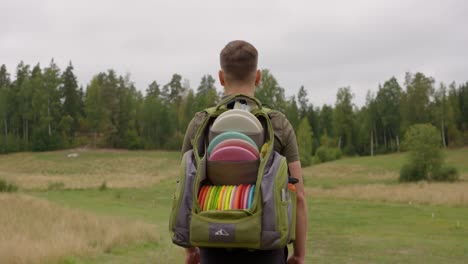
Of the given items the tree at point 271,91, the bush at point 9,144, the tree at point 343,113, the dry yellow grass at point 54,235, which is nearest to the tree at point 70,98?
the bush at point 9,144

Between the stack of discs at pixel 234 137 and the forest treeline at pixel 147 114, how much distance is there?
70246mm

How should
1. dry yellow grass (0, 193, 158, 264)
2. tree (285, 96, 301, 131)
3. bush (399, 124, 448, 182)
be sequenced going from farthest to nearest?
tree (285, 96, 301, 131)
bush (399, 124, 448, 182)
dry yellow grass (0, 193, 158, 264)

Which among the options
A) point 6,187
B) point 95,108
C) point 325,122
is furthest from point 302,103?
point 6,187

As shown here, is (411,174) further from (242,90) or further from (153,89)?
(153,89)

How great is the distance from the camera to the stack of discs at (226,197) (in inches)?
94.5

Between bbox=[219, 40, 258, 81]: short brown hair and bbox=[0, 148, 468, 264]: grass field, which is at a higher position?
bbox=[219, 40, 258, 81]: short brown hair

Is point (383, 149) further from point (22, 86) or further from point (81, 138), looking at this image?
point (22, 86)

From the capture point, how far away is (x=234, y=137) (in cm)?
250

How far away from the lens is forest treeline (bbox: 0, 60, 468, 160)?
3140 inches

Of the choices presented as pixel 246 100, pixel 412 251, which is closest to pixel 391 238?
pixel 412 251

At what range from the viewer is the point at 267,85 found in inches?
2822

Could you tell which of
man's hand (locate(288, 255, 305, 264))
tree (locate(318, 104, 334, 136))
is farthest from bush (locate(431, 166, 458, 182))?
tree (locate(318, 104, 334, 136))

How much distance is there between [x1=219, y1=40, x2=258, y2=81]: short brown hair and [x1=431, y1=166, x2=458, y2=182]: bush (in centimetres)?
4543

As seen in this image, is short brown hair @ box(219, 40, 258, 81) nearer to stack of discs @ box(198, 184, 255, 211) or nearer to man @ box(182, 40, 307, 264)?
man @ box(182, 40, 307, 264)
